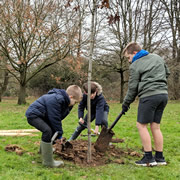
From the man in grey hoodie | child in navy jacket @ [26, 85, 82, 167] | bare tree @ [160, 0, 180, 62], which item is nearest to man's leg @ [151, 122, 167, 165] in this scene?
the man in grey hoodie

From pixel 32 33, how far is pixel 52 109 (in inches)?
537

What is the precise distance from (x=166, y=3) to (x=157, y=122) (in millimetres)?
24462

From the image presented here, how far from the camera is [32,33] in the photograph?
51.5 feet

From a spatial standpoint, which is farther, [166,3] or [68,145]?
[166,3]

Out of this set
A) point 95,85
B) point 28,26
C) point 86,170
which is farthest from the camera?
point 28,26

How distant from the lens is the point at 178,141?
Result: 525 cm

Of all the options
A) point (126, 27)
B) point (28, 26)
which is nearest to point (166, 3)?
point (126, 27)

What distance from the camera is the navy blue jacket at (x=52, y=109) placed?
3.28m

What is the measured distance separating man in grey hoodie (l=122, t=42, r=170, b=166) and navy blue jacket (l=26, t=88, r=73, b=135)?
106 cm

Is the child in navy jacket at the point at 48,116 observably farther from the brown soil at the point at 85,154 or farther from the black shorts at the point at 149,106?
the black shorts at the point at 149,106

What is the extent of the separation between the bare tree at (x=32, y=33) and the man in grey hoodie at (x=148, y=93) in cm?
1283

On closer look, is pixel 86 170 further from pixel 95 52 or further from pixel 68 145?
pixel 95 52

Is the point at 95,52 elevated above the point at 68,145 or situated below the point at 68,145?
above

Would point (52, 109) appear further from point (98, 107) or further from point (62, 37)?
point (62, 37)
